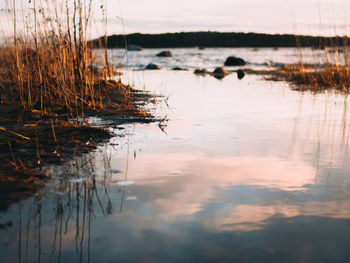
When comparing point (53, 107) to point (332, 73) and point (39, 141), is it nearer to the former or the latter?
point (39, 141)

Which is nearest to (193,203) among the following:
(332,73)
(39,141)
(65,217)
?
(65,217)

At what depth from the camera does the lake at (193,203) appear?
157 centimetres

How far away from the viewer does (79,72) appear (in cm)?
486

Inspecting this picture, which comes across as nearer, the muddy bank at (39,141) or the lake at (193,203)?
the lake at (193,203)

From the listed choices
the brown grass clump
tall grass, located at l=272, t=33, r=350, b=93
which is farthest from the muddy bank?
tall grass, located at l=272, t=33, r=350, b=93

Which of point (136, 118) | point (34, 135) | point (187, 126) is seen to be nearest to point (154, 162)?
point (34, 135)

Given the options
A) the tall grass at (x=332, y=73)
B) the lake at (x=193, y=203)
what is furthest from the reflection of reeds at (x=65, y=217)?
the tall grass at (x=332, y=73)

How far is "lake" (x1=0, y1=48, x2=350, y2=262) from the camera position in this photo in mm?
1574

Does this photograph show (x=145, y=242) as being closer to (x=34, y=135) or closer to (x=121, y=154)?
(x=121, y=154)

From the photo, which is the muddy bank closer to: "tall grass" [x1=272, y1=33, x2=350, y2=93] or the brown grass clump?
the brown grass clump

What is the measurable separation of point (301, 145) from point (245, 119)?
141 centimetres

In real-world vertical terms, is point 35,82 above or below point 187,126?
above

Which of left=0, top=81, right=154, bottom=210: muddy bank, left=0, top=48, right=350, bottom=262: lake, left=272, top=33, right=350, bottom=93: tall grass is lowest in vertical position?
left=0, top=48, right=350, bottom=262: lake

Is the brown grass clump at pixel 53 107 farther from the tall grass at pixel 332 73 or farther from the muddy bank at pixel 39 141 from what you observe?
the tall grass at pixel 332 73
